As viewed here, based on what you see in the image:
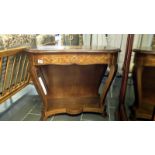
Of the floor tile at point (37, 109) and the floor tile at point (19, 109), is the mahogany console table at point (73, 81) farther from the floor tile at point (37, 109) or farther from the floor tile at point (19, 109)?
the floor tile at point (19, 109)

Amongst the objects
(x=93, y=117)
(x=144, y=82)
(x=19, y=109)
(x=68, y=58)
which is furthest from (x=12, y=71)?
(x=144, y=82)

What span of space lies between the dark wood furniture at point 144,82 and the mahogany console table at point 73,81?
8.8 inches

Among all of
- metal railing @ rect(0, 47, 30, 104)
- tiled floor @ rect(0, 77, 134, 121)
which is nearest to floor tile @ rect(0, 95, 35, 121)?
tiled floor @ rect(0, 77, 134, 121)

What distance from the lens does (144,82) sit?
176cm

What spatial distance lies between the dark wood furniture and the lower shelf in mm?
414

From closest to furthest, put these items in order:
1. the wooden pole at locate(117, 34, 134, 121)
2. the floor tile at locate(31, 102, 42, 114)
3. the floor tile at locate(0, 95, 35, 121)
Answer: the wooden pole at locate(117, 34, 134, 121) → the floor tile at locate(0, 95, 35, 121) → the floor tile at locate(31, 102, 42, 114)

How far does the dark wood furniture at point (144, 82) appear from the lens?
137 centimetres

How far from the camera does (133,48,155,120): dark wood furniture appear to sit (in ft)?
4.48

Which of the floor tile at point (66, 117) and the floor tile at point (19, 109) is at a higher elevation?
the floor tile at point (19, 109)

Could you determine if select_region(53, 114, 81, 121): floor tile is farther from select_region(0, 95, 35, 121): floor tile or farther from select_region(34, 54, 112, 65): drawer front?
select_region(34, 54, 112, 65): drawer front

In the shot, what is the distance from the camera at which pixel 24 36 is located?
76.2 inches

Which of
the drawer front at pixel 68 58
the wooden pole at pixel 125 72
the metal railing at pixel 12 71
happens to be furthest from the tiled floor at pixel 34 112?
the drawer front at pixel 68 58

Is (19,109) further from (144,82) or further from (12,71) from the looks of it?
(144,82)
